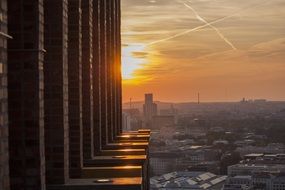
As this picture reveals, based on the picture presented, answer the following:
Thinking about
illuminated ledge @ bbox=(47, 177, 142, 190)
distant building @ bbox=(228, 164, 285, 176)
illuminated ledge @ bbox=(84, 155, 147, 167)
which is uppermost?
illuminated ledge @ bbox=(84, 155, 147, 167)

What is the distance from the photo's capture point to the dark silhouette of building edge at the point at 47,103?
29.3ft

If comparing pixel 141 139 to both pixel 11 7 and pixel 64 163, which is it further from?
pixel 11 7

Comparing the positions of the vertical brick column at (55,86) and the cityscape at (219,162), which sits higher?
the vertical brick column at (55,86)

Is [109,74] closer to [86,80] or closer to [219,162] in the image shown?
[86,80]

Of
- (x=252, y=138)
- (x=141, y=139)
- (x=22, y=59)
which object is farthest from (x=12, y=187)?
(x=252, y=138)

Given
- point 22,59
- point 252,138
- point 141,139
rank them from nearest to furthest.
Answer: point 22,59 < point 141,139 < point 252,138

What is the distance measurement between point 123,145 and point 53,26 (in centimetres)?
884

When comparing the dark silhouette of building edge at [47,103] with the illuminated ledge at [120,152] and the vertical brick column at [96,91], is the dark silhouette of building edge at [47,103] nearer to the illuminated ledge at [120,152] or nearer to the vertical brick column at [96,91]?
the illuminated ledge at [120,152]

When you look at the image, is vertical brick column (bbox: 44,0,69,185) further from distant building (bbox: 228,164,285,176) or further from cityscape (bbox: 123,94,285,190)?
distant building (bbox: 228,164,285,176)

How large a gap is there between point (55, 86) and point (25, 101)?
160 centimetres

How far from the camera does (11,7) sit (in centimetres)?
912

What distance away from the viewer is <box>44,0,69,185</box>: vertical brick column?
10531mm

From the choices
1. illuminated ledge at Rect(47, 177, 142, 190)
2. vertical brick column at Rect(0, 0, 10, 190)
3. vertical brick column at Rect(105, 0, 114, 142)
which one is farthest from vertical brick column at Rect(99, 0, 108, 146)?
vertical brick column at Rect(0, 0, 10, 190)

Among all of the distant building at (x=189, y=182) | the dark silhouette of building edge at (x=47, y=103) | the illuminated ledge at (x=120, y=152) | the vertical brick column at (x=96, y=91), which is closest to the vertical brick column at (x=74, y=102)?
the dark silhouette of building edge at (x=47, y=103)
